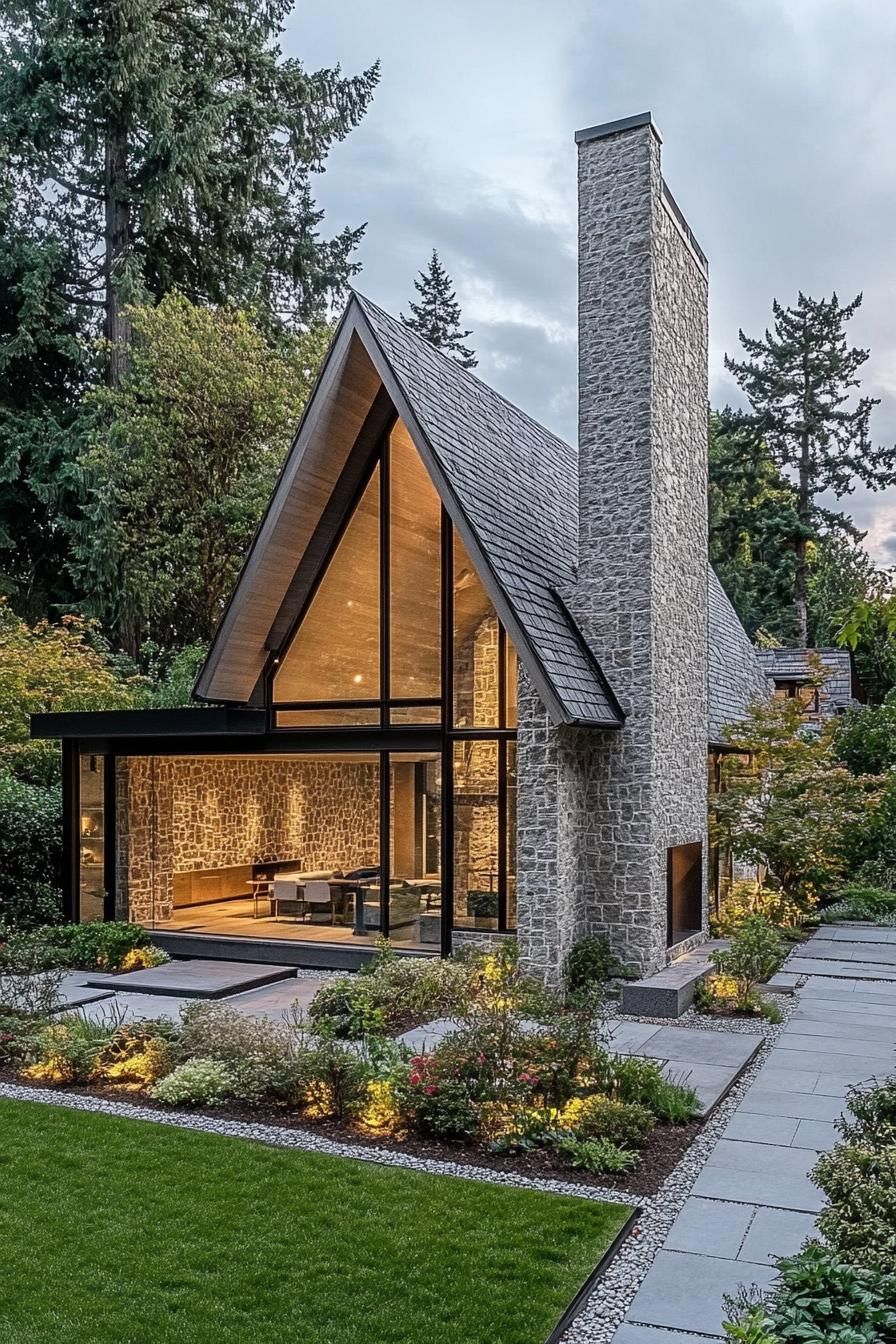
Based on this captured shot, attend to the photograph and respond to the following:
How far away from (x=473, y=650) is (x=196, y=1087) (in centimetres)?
556

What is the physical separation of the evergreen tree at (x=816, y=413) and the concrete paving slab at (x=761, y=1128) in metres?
29.7

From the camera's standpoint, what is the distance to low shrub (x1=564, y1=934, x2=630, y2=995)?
1020cm

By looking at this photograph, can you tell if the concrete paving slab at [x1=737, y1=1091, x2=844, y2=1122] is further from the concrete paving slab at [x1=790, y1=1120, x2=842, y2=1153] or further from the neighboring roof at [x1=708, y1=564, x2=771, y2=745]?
the neighboring roof at [x1=708, y1=564, x2=771, y2=745]

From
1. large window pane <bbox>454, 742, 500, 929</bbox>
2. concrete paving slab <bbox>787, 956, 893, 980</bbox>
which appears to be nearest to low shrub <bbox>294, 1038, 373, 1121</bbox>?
large window pane <bbox>454, 742, 500, 929</bbox>

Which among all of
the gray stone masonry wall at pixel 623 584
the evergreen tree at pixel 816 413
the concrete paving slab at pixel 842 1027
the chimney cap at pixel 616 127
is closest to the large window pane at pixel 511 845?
the gray stone masonry wall at pixel 623 584

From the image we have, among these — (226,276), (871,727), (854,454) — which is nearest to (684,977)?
(871,727)

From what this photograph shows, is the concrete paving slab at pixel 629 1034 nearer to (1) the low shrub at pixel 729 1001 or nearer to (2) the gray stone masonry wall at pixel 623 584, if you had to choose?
(1) the low shrub at pixel 729 1001

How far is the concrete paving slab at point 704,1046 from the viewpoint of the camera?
800 centimetres

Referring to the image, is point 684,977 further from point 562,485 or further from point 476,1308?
point 562,485

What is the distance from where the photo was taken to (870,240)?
1922 cm

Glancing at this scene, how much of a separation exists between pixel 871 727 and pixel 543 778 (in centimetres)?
973

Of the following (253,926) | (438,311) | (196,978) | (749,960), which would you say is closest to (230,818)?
(253,926)

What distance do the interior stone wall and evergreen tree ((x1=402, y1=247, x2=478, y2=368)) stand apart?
29376 mm

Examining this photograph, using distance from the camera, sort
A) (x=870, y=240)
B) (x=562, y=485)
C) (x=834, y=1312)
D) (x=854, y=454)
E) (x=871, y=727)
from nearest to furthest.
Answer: (x=834, y=1312) → (x=562, y=485) → (x=871, y=727) → (x=870, y=240) → (x=854, y=454)
